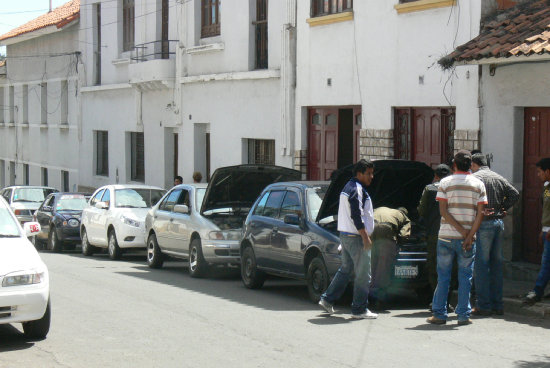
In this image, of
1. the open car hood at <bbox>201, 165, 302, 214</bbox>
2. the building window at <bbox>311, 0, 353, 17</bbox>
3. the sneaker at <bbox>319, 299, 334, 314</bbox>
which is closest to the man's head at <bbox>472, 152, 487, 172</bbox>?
the sneaker at <bbox>319, 299, 334, 314</bbox>

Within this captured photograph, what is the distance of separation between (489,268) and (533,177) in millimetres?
3667

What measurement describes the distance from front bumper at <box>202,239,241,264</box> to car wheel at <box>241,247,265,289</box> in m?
1.29

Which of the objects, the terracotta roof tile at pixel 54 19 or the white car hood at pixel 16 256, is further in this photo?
the terracotta roof tile at pixel 54 19

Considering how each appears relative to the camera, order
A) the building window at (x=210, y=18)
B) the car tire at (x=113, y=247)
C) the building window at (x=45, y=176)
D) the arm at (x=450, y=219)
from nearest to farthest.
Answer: the arm at (x=450, y=219) < the car tire at (x=113, y=247) < the building window at (x=210, y=18) < the building window at (x=45, y=176)

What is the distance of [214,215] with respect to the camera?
55.7 feet

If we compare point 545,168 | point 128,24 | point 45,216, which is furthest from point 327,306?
point 128,24

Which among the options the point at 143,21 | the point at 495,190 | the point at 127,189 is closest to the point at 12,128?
the point at 143,21

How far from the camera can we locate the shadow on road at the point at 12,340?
9789 mm

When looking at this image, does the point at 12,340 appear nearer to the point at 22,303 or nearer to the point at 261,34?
the point at 22,303

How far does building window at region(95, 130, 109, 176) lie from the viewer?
3472cm

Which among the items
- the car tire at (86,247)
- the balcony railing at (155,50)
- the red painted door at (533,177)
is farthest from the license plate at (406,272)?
the balcony railing at (155,50)

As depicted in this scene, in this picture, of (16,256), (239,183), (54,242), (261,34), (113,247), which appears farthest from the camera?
(54,242)

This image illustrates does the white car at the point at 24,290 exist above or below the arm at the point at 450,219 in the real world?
below

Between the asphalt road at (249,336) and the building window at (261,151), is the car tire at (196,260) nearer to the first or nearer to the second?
the asphalt road at (249,336)
